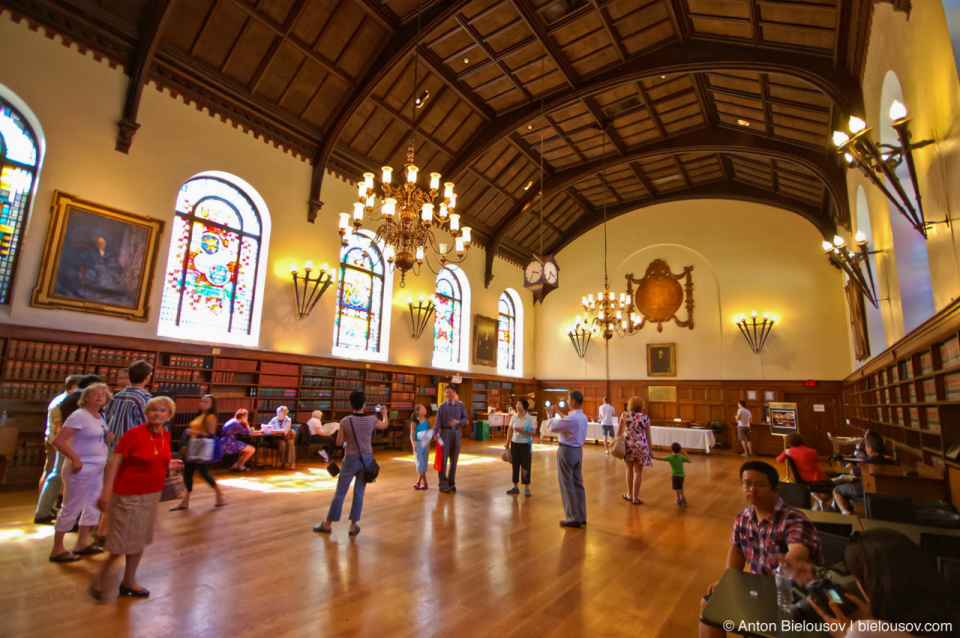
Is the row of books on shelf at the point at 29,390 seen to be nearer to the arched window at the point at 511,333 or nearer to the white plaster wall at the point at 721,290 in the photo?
the arched window at the point at 511,333

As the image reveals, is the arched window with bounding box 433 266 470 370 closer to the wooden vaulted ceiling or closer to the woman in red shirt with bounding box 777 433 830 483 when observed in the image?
the wooden vaulted ceiling

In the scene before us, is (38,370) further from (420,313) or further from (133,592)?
(420,313)

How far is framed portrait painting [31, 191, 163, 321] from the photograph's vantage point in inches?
225

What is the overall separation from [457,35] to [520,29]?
1127mm

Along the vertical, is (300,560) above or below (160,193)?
below

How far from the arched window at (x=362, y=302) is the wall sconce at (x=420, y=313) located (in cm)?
71

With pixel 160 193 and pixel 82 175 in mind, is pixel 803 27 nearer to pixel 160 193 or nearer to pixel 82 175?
pixel 160 193

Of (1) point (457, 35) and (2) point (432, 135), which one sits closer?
(1) point (457, 35)

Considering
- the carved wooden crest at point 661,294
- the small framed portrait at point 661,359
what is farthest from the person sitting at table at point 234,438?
the small framed portrait at point 661,359

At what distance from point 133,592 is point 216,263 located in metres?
6.17

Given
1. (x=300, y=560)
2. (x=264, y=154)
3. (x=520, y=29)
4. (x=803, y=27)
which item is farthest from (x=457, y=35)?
(x=300, y=560)

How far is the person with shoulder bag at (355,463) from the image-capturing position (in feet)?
12.6

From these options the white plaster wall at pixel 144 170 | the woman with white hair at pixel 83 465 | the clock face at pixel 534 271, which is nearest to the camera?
the woman with white hair at pixel 83 465

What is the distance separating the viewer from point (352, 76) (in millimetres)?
8273
